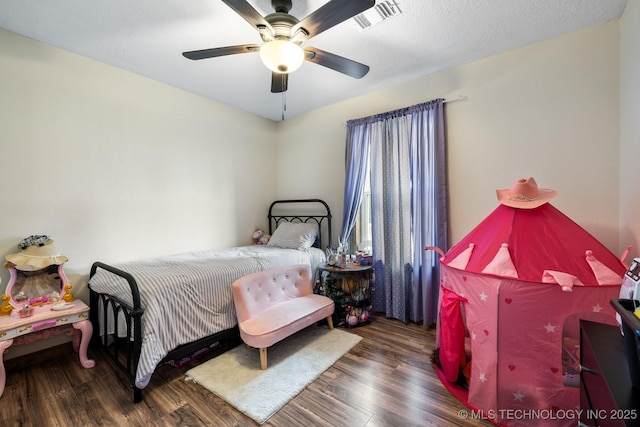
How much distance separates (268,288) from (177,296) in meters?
0.76

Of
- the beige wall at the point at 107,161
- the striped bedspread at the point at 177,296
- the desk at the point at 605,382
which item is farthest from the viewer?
the beige wall at the point at 107,161

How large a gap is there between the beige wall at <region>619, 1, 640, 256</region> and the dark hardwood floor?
1.66 m

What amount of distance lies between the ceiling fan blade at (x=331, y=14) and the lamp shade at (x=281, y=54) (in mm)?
98

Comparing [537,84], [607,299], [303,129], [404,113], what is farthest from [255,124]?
[607,299]

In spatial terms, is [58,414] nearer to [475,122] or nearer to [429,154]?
[429,154]

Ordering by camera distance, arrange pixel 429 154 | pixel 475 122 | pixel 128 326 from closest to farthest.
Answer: pixel 128 326 → pixel 475 122 → pixel 429 154

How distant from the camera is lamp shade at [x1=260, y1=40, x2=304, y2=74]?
1594mm

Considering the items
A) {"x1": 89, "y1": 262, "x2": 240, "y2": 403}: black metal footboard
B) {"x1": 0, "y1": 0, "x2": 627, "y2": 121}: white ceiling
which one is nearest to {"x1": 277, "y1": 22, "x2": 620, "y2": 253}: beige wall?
{"x1": 0, "y1": 0, "x2": 627, "y2": 121}: white ceiling

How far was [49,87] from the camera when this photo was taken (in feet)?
7.52

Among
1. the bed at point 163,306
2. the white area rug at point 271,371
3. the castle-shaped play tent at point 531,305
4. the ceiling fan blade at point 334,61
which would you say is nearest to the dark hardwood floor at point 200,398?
the white area rug at point 271,371

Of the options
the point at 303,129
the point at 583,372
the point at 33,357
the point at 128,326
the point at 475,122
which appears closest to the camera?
the point at 583,372

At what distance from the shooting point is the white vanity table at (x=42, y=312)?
1856 millimetres

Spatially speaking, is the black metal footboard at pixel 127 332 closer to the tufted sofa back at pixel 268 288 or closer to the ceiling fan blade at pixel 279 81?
the tufted sofa back at pixel 268 288

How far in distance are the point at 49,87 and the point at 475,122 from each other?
3.82 metres
